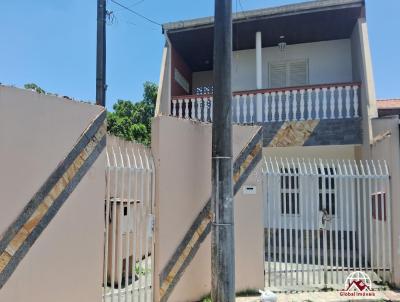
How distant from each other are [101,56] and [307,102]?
5.01 m

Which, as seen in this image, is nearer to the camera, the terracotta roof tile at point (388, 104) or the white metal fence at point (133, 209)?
the white metal fence at point (133, 209)

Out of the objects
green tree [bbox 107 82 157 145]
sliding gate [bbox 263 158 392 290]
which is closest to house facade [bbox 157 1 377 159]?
sliding gate [bbox 263 158 392 290]

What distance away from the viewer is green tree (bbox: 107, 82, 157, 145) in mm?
19234

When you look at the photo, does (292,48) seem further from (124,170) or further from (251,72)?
(124,170)

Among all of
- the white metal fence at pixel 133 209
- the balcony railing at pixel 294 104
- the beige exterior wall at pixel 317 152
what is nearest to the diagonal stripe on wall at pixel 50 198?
the white metal fence at pixel 133 209

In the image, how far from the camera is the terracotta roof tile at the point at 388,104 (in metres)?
11.0

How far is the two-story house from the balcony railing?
0.02 meters

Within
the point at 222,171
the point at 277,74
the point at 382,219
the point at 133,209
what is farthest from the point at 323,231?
the point at 277,74

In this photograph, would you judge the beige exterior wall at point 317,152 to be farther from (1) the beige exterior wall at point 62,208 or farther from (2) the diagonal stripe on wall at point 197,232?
(1) the beige exterior wall at point 62,208

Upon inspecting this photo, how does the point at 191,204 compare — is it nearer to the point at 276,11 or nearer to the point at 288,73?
the point at 276,11

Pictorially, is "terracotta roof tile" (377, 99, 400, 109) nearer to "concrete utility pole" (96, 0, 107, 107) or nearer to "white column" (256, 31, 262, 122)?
"white column" (256, 31, 262, 122)

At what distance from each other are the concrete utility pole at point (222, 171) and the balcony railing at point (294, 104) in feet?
13.4

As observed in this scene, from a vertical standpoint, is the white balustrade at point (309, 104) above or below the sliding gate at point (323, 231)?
above

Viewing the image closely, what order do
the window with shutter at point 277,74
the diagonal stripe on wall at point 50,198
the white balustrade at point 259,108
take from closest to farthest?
the diagonal stripe on wall at point 50,198
the white balustrade at point 259,108
the window with shutter at point 277,74
